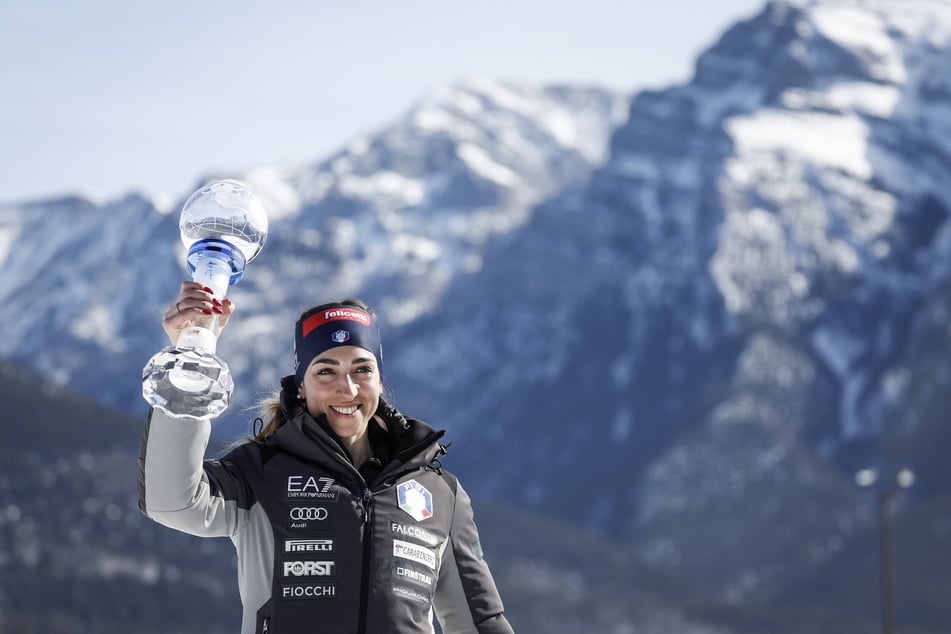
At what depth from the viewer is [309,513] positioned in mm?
7750

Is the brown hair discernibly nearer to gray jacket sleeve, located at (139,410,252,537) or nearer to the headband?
the headband

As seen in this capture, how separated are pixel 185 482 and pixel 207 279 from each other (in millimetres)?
1024

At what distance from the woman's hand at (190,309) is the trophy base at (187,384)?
1.13 ft

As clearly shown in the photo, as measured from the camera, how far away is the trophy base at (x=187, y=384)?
6.88 m

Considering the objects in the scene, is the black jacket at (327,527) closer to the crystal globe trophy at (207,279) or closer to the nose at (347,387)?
the nose at (347,387)

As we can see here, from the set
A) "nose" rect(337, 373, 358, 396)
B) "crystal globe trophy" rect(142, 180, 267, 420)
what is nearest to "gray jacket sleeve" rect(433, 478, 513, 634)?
"nose" rect(337, 373, 358, 396)

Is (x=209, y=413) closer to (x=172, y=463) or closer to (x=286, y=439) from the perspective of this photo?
(x=172, y=463)

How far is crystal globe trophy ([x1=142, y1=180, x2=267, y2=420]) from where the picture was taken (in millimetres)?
6887

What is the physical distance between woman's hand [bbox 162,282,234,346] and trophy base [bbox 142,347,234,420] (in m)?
0.34

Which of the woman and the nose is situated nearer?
the woman

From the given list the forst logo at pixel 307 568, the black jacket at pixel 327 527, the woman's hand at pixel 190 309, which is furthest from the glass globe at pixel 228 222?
the forst logo at pixel 307 568

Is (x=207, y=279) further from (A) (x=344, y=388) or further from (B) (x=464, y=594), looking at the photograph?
(B) (x=464, y=594)

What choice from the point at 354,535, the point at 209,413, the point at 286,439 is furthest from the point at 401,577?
the point at 209,413

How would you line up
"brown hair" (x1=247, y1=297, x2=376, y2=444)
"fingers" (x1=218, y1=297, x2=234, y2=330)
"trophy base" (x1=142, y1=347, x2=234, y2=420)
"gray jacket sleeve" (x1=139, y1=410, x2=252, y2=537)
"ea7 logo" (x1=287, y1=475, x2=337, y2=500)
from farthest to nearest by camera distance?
"brown hair" (x1=247, y1=297, x2=376, y2=444) → "ea7 logo" (x1=287, y1=475, x2=337, y2=500) → "fingers" (x1=218, y1=297, x2=234, y2=330) → "gray jacket sleeve" (x1=139, y1=410, x2=252, y2=537) → "trophy base" (x1=142, y1=347, x2=234, y2=420)
